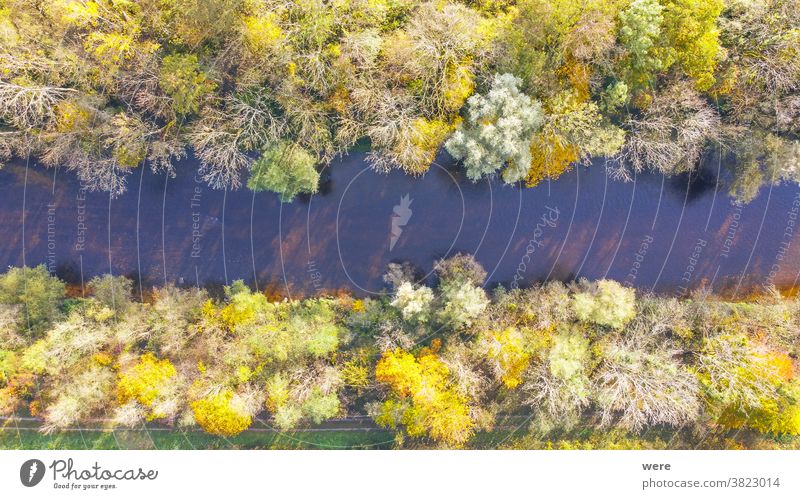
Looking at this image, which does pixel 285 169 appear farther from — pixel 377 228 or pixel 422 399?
pixel 422 399

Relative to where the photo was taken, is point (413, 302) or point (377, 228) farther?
point (377, 228)

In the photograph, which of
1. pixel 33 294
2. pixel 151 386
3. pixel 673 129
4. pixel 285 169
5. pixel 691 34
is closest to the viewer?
pixel 691 34

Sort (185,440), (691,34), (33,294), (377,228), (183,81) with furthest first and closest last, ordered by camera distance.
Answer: (377,228) → (185,440) → (33,294) → (183,81) → (691,34)

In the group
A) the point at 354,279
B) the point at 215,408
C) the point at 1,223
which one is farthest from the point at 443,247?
the point at 1,223

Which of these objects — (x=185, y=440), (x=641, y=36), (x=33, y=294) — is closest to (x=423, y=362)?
(x=185, y=440)

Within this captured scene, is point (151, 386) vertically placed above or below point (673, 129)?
below

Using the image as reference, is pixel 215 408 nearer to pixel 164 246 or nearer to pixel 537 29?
pixel 164 246

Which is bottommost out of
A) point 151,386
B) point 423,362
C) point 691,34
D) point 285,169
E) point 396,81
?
point 151,386

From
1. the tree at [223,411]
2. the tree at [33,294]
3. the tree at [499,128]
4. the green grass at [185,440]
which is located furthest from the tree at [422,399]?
the tree at [33,294]
